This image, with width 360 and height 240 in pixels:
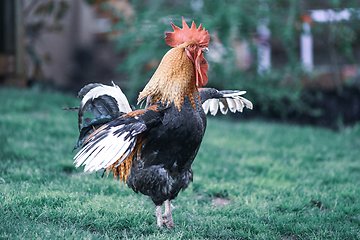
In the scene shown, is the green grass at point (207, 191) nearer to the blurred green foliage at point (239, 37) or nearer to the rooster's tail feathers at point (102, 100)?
the rooster's tail feathers at point (102, 100)

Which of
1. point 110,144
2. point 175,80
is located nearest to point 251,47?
point 175,80

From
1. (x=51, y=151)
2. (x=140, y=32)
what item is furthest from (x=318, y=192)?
(x=140, y=32)

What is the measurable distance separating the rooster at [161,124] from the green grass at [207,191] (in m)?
0.44

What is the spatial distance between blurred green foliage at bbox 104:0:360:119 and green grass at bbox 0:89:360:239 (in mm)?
1396

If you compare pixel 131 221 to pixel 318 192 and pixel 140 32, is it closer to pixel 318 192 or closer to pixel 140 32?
pixel 318 192

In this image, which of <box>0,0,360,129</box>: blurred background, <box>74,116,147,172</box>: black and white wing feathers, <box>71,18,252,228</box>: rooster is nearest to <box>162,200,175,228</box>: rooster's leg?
<box>71,18,252,228</box>: rooster

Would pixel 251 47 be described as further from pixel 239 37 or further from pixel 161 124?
pixel 161 124

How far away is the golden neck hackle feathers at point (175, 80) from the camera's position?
103 inches

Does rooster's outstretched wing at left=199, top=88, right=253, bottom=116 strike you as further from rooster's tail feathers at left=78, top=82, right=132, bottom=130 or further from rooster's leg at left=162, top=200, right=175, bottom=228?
rooster's leg at left=162, top=200, right=175, bottom=228

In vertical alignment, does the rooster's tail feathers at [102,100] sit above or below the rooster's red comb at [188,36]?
below

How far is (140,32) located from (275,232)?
18.2 ft

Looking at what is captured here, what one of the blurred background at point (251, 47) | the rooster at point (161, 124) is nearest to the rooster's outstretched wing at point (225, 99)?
the rooster at point (161, 124)

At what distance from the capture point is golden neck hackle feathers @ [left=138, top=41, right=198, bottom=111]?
2.61 meters

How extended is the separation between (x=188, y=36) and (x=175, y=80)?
1.31 ft
